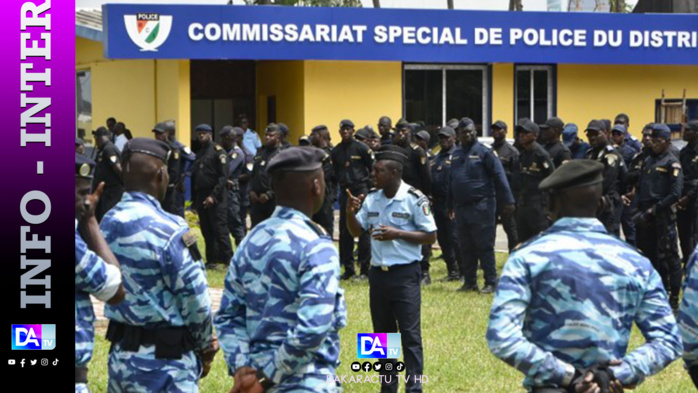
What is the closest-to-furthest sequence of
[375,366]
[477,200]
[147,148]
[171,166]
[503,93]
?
[147,148], [375,366], [477,200], [171,166], [503,93]

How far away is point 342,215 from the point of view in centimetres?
1527

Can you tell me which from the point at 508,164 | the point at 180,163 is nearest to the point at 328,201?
the point at 508,164

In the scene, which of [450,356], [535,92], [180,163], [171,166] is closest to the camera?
[450,356]

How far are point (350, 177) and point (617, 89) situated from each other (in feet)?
42.2

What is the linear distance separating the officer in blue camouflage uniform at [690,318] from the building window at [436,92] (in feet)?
63.7

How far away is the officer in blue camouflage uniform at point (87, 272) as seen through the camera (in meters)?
5.07

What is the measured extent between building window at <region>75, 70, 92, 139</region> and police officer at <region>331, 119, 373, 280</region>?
14772 mm

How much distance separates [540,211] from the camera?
13.6 metres

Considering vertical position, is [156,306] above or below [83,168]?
below

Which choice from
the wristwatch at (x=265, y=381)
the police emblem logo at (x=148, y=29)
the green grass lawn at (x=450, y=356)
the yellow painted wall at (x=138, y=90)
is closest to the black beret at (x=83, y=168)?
the wristwatch at (x=265, y=381)

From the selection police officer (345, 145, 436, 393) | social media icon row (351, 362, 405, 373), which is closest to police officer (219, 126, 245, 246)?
social media icon row (351, 362, 405, 373)

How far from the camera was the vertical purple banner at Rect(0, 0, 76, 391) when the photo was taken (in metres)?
5.64

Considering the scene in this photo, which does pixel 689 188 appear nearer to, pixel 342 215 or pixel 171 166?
pixel 342 215

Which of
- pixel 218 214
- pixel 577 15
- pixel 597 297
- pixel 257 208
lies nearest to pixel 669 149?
pixel 257 208
